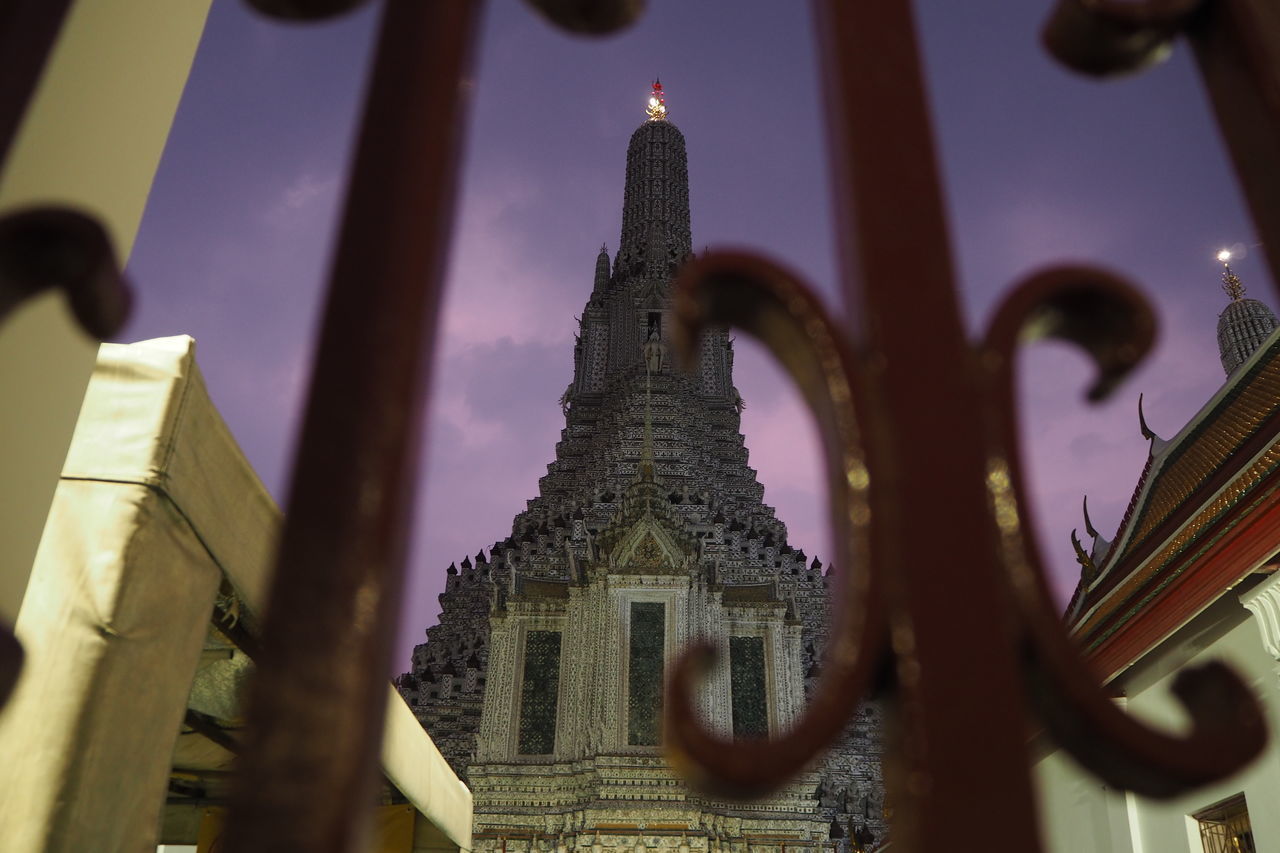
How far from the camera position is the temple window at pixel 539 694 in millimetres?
18062

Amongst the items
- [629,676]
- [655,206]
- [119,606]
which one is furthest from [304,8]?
[655,206]

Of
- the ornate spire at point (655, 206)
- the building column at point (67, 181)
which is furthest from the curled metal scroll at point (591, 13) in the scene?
the ornate spire at point (655, 206)

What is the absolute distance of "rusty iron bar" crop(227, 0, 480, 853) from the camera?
0.56 metres

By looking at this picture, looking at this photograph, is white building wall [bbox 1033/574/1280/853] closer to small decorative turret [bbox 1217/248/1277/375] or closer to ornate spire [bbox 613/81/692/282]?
small decorative turret [bbox 1217/248/1277/375]

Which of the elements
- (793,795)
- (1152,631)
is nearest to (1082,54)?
(1152,631)

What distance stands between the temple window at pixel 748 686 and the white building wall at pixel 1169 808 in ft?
37.0

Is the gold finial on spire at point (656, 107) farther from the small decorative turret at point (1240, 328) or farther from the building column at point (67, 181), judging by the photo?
the building column at point (67, 181)

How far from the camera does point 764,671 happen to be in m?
Result: 18.7

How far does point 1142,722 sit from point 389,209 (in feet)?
2.16

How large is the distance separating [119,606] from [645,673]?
1640cm

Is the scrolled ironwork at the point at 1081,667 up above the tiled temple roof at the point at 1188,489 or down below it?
below

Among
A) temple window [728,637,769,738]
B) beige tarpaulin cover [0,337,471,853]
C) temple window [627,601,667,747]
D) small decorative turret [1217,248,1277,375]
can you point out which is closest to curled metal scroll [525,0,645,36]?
beige tarpaulin cover [0,337,471,853]

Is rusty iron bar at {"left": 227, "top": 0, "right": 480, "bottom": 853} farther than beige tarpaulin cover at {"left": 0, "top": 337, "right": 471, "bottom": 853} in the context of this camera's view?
No

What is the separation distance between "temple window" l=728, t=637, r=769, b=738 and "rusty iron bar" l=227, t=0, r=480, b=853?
1791cm
